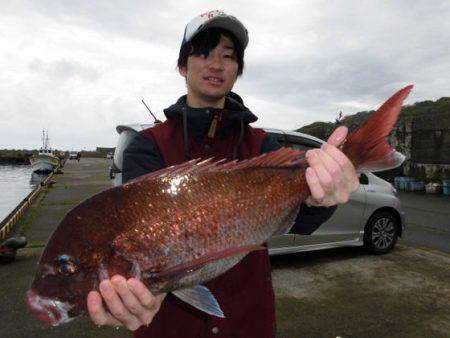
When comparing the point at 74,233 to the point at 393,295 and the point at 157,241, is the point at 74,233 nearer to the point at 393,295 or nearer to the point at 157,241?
the point at 157,241

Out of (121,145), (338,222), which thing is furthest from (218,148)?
(338,222)

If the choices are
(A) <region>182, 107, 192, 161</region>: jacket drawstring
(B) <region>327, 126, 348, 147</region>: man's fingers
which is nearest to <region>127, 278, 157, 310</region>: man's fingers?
(A) <region>182, 107, 192, 161</region>: jacket drawstring

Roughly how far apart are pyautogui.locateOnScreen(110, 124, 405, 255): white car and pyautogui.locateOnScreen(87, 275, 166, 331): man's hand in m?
4.67

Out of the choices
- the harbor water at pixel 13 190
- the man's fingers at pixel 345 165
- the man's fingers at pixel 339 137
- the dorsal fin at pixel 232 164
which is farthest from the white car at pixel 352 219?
the harbor water at pixel 13 190

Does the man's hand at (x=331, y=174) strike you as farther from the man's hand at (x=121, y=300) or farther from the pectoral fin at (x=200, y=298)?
the man's hand at (x=121, y=300)

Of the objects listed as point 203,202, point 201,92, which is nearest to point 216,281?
point 203,202

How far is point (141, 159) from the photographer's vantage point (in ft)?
6.56

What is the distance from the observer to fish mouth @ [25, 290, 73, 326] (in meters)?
1.54

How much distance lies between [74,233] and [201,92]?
1015 mm

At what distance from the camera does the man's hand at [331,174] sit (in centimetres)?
164

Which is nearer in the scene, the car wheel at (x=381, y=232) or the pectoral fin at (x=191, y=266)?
the pectoral fin at (x=191, y=266)

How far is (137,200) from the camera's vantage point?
5.52 ft

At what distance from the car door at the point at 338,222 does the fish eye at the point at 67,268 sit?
4.98 metres

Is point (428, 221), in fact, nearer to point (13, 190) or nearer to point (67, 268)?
point (67, 268)
